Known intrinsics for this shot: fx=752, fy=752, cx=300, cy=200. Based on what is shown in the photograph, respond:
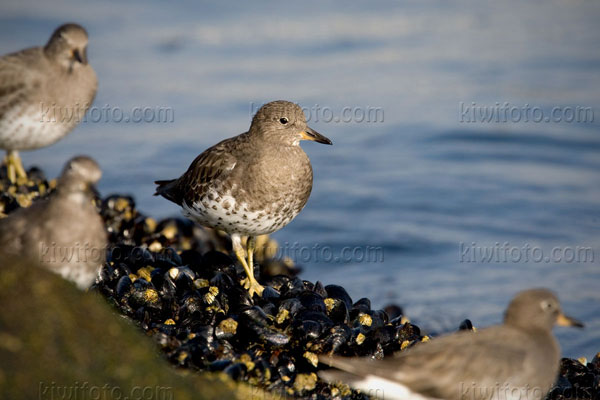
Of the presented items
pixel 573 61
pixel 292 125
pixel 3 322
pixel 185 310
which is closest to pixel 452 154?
pixel 573 61

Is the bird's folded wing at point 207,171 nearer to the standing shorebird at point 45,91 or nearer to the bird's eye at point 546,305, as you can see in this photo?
the standing shorebird at point 45,91

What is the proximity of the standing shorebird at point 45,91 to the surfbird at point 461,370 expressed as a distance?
5303 mm

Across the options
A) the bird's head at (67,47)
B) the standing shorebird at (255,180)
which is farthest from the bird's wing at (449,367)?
the bird's head at (67,47)

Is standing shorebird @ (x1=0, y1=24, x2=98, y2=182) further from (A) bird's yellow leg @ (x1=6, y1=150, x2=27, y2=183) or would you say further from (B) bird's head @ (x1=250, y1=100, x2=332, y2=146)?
(B) bird's head @ (x1=250, y1=100, x2=332, y2=146)

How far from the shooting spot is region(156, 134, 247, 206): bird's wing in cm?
706

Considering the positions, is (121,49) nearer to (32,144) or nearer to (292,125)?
(32,144)

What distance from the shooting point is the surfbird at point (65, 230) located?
4859mm

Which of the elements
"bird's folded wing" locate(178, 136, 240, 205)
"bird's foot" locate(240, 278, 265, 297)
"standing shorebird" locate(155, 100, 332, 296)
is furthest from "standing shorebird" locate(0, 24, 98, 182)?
"bird's foot" locate(240, 278, 265, 297)

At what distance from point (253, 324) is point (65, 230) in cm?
163

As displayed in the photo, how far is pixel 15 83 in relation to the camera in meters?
8.54

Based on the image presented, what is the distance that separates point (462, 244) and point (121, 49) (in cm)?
1005

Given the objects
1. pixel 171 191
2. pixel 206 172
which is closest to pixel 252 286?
pixel 206 172

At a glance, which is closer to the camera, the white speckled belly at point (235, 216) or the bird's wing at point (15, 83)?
the white speckled belly at point (235, 216)

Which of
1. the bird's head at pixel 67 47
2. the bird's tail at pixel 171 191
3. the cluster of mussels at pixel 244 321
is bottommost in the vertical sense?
the cluster of mussels at pixel 244 321
